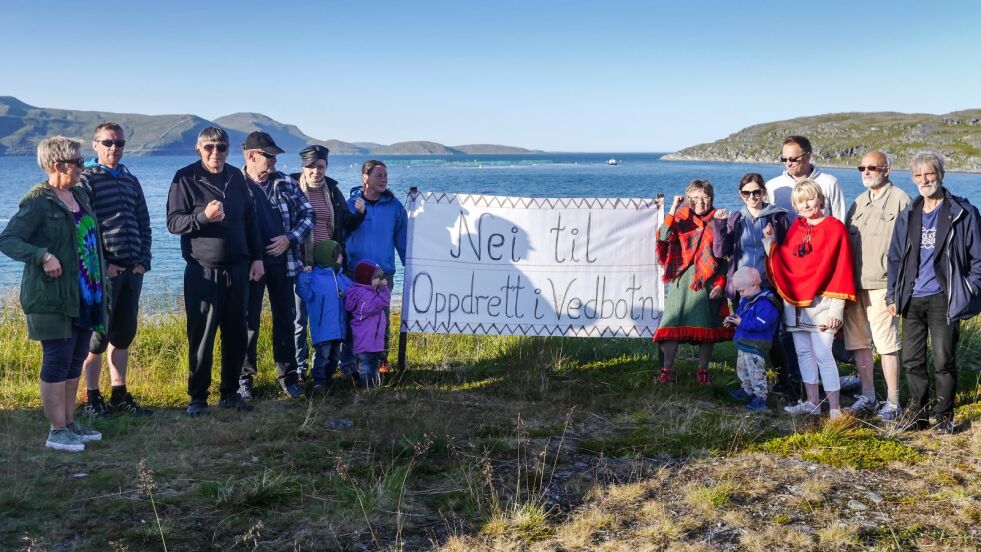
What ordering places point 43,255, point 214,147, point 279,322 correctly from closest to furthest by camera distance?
point 43,255, point 214,147, point 279,322

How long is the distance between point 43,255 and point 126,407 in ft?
6.35

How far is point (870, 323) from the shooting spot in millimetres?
6660

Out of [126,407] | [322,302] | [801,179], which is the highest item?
[801,179]

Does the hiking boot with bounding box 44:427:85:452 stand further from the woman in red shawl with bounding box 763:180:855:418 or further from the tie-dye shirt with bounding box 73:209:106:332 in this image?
the woman in red shawl with bounding box 763:180:855:418

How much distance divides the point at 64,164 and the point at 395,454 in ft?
10.6

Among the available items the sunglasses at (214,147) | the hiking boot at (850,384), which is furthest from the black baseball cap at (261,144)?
the hiking boot at (850,384)

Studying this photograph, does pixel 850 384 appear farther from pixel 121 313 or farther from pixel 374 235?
pixel 121 313

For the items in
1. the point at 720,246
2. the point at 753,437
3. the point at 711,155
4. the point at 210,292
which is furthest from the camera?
the point at 711,155

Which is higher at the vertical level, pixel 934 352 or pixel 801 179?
pixel 801 179

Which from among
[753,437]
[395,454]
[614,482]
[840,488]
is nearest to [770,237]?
[753,437]

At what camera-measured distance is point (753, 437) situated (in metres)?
5.95

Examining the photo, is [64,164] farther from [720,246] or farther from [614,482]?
[720,246]

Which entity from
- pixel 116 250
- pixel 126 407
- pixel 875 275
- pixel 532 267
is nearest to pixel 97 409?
pixel 126 407

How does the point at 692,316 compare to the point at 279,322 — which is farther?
the point at 692,316
